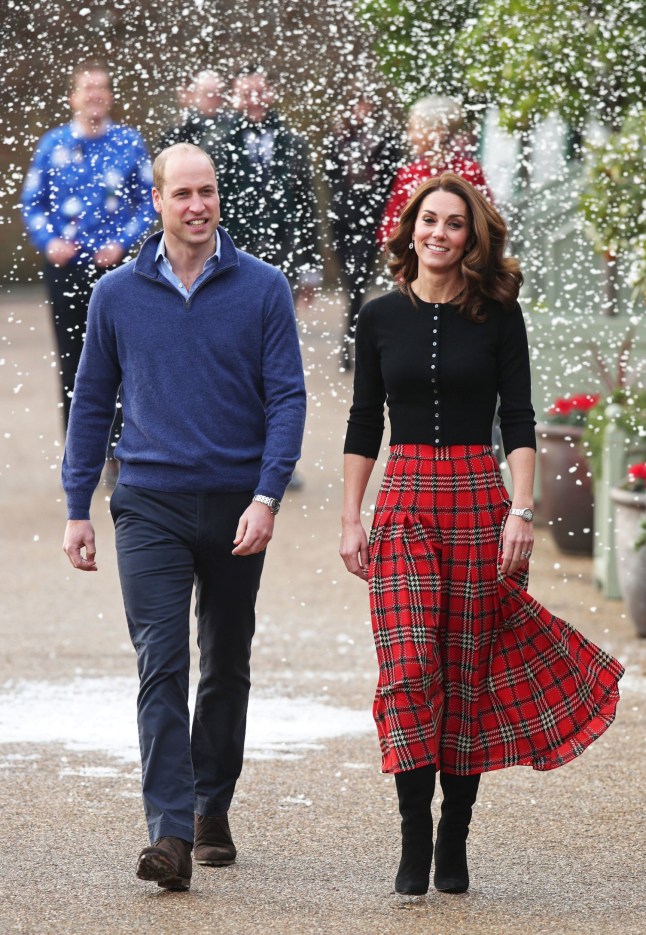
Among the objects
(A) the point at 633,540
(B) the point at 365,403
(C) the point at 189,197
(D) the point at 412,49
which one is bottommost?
(A) the point at 633,540

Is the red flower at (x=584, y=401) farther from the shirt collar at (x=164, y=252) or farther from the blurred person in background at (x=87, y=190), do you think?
the shirt collar at (x=164, y=252)

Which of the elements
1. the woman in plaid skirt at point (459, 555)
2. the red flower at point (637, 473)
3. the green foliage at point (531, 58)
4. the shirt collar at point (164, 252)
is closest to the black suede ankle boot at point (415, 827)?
the woman in plaid skirt at point (459, 555)

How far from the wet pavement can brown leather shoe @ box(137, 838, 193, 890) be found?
35mm

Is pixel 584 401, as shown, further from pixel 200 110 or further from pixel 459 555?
pixel 459 555

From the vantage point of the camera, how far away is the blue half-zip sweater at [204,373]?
11.8ft

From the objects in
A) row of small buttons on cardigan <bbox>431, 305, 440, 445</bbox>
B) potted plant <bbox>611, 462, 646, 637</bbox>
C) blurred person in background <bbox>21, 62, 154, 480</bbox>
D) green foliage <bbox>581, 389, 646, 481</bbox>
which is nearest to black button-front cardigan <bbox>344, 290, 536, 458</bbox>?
row of small buttons on cardigan <bbox>431, 305, 440, 445</bbox>

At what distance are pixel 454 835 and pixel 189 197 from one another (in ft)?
4.72

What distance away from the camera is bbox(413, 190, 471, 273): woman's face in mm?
3482

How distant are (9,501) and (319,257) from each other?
2981 mm

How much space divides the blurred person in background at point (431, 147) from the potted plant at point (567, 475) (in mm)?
1257

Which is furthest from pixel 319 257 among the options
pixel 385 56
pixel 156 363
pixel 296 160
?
pixel 156 363

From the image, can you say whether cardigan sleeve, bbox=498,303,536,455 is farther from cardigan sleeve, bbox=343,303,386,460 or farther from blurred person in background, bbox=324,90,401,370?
blurred person in background, bbox=324,90,401,370

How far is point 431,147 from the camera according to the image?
6.46 metres

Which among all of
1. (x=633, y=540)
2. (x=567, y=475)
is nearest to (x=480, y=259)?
(x=633, y=540)
